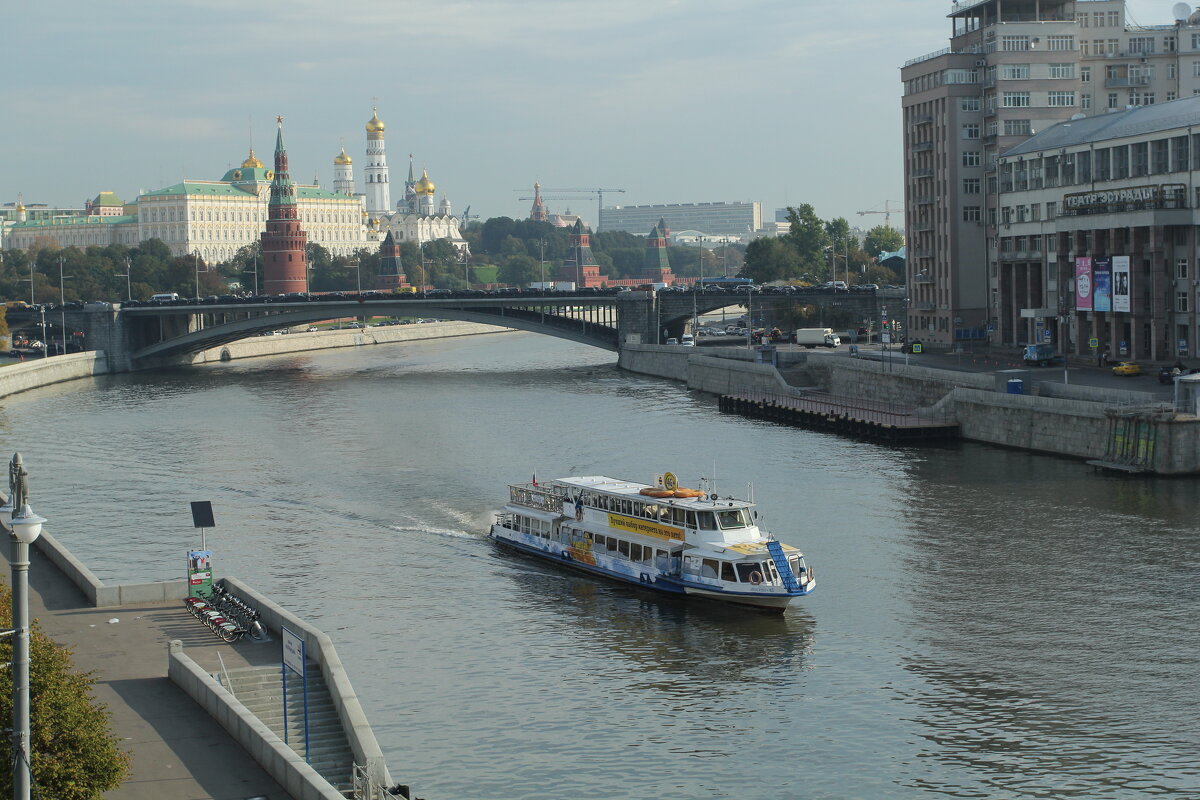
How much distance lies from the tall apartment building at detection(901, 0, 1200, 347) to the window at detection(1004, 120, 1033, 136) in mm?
83

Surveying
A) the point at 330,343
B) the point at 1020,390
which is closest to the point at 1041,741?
the point at 1020,390

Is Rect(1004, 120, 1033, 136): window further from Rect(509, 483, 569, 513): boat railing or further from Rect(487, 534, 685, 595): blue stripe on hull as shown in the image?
Rect(487, 534, 685, 595): blue stripe on hull

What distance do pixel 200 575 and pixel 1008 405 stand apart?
4090 centimetres

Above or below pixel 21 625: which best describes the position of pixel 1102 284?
above

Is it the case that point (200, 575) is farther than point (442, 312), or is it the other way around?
point (442, 312)

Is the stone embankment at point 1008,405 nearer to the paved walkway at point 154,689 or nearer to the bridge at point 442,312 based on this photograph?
the bridge at point 442,312

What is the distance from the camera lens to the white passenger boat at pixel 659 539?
37.8 meters

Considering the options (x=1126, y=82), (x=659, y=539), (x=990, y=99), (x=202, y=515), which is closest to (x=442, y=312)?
Result: (x=990, y=99)

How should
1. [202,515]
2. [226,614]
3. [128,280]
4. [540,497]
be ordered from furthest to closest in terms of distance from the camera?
[128,280] → [540,497] → [202,515] → [226,614]

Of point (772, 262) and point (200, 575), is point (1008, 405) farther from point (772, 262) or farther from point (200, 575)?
point (772, 262)

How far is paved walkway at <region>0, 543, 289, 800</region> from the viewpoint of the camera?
21656mm

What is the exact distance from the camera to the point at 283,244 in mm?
186250

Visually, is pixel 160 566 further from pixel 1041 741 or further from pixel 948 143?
pixel 948 143

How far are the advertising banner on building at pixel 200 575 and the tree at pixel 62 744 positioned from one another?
36.3 feet
